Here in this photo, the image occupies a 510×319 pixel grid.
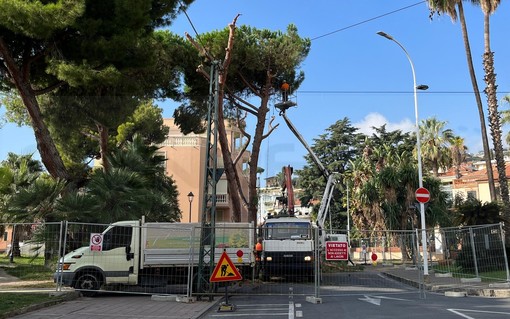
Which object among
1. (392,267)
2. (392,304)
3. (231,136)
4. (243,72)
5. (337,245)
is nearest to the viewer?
(392,304)

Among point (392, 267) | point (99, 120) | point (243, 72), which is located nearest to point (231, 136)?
point (243, 72)

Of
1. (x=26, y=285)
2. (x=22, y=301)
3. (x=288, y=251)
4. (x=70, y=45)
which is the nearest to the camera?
(x=22, y=301)

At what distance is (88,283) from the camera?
12727mm

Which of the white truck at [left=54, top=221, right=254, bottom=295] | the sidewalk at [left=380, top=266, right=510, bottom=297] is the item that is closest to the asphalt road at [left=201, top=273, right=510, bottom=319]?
the sidewalk at [left=380, top=266, right=510, bottom=297]

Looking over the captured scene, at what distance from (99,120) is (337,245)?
13.3 meters

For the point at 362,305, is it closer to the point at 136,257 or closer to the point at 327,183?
the point at 136,257

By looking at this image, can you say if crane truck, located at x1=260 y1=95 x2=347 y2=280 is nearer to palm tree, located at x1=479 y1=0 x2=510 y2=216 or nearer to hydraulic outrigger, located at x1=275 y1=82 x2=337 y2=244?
hydraulic outrigger, located at x1=275 y1=82 x2=337 y2=244

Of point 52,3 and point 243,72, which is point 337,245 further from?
point 243,72

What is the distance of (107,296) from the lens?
1298cm

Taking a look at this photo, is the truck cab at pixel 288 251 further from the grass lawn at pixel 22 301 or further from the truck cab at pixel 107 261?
the grass lawn at pixel 22 301

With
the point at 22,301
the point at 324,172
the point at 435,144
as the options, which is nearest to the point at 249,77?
the point at 324,172

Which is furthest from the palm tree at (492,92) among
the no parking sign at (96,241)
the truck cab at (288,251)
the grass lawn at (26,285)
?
the grass lawn at (26,285)

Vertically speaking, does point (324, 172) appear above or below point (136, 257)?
above

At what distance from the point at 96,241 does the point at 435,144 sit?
4494 centimetres
